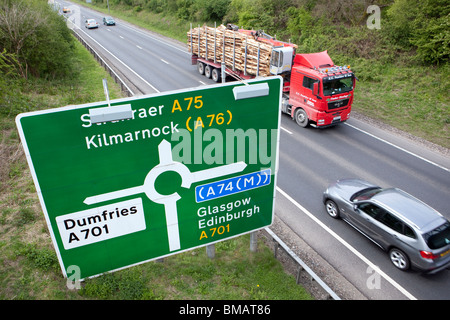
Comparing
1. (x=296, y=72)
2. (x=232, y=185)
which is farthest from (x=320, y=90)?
(x=232, y=185)

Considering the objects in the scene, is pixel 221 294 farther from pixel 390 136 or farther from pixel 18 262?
pixel 390 136

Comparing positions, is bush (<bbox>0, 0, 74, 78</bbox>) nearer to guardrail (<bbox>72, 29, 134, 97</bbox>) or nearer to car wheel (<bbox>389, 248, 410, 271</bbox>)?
guardrail (<bbox>72, 29, 134, 97</bbox>)

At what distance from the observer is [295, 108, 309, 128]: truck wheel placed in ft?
52.4

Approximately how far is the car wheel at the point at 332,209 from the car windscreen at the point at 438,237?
8.68ft

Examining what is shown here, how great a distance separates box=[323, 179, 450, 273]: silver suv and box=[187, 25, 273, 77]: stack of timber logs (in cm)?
1005

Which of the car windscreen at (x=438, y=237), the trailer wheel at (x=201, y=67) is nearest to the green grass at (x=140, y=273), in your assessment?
the car windscreen at (x=438, y=237)

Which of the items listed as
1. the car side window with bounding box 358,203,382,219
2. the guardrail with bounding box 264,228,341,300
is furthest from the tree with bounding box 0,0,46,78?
the car side window with bounding box 358,203,382,219

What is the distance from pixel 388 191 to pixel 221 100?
6.11m

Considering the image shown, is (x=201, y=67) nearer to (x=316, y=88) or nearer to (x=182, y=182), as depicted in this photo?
(x=316, y=88)

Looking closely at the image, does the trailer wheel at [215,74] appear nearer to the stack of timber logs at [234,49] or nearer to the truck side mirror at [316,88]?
the stack of timber logs at [234,49]

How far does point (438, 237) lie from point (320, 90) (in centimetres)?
836

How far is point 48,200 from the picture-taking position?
205 inches

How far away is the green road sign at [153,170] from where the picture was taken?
5.10 m
